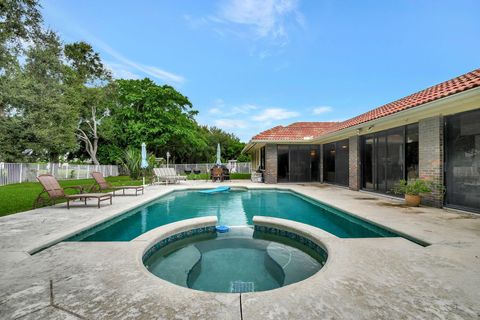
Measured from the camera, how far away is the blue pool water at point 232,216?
16.2 ft

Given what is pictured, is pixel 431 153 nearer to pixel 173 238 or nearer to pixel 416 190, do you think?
pixel 416 190

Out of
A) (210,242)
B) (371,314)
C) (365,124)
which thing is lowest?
(210,242)

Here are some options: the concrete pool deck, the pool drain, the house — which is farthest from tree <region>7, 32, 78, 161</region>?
the pool drain

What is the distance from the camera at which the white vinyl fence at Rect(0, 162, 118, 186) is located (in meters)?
14.6

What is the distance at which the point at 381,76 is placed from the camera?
66.1 feet

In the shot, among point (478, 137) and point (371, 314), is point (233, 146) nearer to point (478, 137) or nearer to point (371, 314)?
point (478, 137)

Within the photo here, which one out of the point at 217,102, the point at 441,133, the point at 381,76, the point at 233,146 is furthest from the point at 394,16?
the point at 233,146

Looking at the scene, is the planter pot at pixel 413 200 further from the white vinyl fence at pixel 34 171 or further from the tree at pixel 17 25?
the white vinyl fence at pixel 34 171

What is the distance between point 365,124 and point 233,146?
2878cm

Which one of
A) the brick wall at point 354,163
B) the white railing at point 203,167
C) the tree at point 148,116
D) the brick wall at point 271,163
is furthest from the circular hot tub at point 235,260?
the tree at point 148,116

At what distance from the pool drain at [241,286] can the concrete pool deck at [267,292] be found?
87 cm

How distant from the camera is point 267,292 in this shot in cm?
229

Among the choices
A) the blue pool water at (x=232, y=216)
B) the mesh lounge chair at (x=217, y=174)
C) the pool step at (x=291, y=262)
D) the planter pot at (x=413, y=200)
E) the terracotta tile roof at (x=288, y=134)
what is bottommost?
the pool step at (x=291, y=262)

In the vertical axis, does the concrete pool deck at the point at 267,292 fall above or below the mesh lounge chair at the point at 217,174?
below
